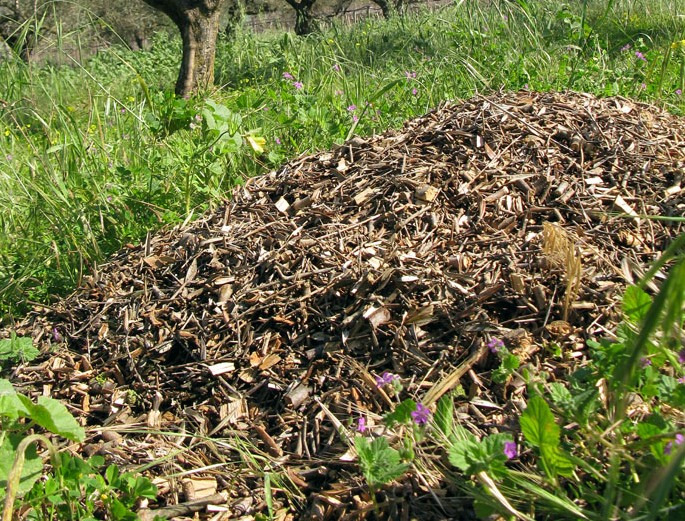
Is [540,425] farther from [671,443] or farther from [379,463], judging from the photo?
[379,463]

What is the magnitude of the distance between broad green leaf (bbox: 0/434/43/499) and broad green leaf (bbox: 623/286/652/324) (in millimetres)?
1435

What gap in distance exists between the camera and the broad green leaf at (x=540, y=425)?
4.48 feet

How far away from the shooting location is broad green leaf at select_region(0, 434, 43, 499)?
5.21 feet

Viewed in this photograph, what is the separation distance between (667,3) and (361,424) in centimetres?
672

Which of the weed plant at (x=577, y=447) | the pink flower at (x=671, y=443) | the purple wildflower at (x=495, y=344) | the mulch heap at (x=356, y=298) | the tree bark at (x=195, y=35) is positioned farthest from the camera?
the tree bark at (x=195, y=35)

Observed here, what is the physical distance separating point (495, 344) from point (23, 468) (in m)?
1.21

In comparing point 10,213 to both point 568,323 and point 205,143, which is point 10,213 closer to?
point 205,143

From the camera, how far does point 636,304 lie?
1517 mm

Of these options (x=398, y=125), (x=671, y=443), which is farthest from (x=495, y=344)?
(x=398, y=125)

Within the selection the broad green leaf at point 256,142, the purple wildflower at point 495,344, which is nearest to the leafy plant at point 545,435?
the purple wildflower at point 495,344

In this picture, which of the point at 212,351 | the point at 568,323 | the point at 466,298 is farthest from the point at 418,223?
the point at 212,351

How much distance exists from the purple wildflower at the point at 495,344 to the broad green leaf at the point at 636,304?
1.08 ft

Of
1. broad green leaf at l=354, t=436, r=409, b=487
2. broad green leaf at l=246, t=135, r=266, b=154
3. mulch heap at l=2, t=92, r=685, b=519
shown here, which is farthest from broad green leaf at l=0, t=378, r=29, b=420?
broad green leaf at l=246, t=135, r=266, b=154

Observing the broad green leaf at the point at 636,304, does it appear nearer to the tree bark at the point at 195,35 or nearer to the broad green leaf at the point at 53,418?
the broad green leaf at the point at 53,418
